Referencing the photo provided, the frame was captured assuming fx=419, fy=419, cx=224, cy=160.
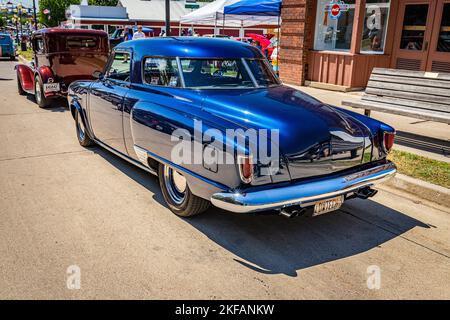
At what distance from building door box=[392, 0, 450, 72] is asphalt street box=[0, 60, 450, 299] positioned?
687 centimetres

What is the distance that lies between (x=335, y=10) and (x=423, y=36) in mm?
2599

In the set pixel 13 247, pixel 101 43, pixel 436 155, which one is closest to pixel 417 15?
pixel 436 155

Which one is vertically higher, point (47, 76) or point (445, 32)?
point (445, 32)

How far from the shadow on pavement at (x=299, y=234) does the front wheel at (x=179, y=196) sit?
145mm

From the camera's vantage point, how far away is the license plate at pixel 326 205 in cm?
362

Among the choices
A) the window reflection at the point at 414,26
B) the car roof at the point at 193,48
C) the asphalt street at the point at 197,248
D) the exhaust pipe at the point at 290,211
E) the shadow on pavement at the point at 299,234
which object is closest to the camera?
the asphalt street at the point at 197,248

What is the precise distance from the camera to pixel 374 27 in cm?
1172

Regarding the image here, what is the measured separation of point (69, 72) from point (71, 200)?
21.2 feet

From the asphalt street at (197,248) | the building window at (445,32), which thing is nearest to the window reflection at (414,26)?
the building window at (445,32)

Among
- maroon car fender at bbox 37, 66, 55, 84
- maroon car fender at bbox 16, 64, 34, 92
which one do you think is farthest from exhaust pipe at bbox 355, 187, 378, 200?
maroon car fender at bbox 16, 64, 34, 92

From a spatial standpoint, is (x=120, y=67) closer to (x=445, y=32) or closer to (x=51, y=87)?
(x=51, y=87)

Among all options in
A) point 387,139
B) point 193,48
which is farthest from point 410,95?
point 193,48

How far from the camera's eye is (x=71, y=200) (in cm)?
474

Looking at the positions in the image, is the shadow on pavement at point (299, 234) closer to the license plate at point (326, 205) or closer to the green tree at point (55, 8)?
the license plate at point (326, 205)
